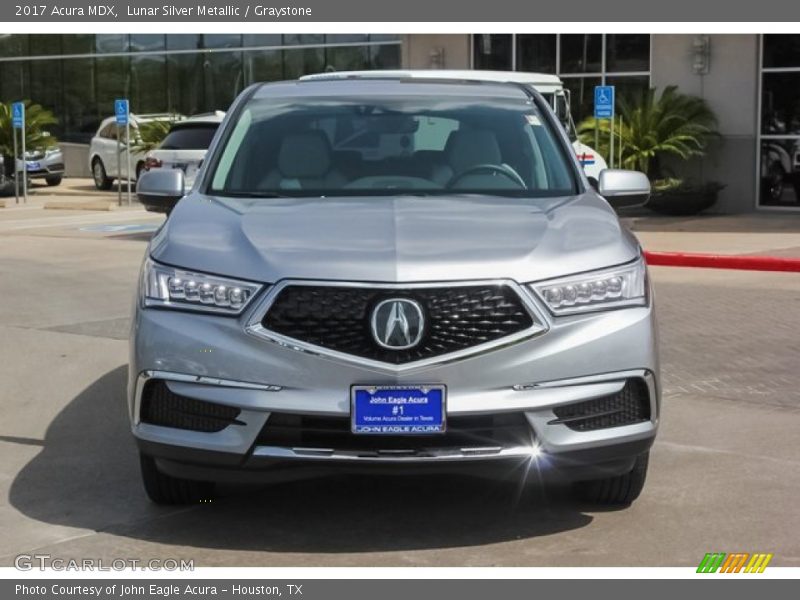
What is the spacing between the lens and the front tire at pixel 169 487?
588 cm

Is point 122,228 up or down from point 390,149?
down

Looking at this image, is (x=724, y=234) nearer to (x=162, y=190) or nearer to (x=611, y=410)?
(x=162, y=190)

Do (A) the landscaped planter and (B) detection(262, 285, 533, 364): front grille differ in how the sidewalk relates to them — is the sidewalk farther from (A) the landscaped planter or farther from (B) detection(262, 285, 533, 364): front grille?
(B) detection(262, 285, 533, 364): front grille

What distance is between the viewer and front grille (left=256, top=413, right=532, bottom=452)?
5.23m

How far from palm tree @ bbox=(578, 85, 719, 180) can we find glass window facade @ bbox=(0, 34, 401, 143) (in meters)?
11.8


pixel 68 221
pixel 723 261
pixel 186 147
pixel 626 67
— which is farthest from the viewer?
pixel 626 67

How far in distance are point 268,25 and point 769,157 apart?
16973mm

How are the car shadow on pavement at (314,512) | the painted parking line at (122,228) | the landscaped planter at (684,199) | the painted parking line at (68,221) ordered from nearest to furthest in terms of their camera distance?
1. the car shadow on pavement at (314,512)
2. the painted parking line at (122,228)
3. the landscaped planter at (684,199)
4. the painted parking line at (68,221)

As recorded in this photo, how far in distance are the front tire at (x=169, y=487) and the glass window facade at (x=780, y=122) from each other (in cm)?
1941

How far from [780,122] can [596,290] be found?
1981cm

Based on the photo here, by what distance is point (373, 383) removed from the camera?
17.0ft

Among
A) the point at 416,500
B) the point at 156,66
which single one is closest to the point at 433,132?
the point at 416,500

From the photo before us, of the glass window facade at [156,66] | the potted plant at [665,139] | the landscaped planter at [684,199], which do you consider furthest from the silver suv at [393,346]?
the glass window facade at [156,66]

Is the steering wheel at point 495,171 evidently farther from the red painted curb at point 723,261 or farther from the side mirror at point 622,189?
the red painted curb at point 723,261
